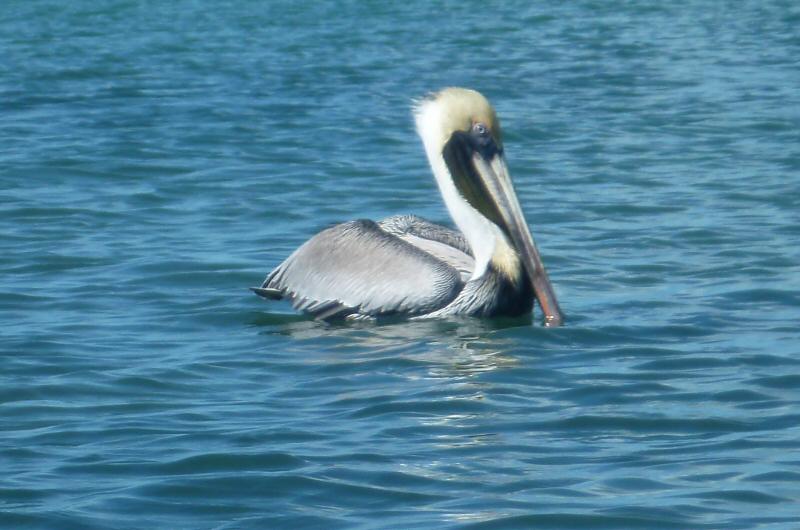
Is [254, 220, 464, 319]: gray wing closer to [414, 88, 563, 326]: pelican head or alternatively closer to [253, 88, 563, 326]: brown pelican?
[253, 88, 563, 326]: brown pelican

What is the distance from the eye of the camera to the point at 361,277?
7551 mm

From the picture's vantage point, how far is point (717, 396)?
5844 millimetres

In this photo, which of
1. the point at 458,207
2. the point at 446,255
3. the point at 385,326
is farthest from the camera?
the point at 446,255

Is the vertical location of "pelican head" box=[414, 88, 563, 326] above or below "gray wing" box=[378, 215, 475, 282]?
above

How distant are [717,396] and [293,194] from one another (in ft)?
17.1

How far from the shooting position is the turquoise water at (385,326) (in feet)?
15.9

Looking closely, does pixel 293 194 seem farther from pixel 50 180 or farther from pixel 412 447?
pixel 412 447

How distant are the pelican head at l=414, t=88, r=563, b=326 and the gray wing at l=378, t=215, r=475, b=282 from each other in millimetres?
171

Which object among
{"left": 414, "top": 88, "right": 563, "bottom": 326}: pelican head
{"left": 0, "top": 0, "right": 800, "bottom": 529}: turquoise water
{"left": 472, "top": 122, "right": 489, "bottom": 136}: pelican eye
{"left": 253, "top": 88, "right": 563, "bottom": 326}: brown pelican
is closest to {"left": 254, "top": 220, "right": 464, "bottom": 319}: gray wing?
{"left": 253, "top": 88, "right": 563, "bottom": 326}: brown pelican

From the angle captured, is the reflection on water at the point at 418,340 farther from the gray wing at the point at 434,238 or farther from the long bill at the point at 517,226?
the gray wing at the point at 434,238

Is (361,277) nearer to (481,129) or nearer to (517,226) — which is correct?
(517,226)

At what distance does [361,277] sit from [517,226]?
698 mm

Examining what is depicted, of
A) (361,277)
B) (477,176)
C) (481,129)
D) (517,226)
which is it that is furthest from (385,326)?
(481,129)

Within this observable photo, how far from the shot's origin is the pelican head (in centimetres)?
748
